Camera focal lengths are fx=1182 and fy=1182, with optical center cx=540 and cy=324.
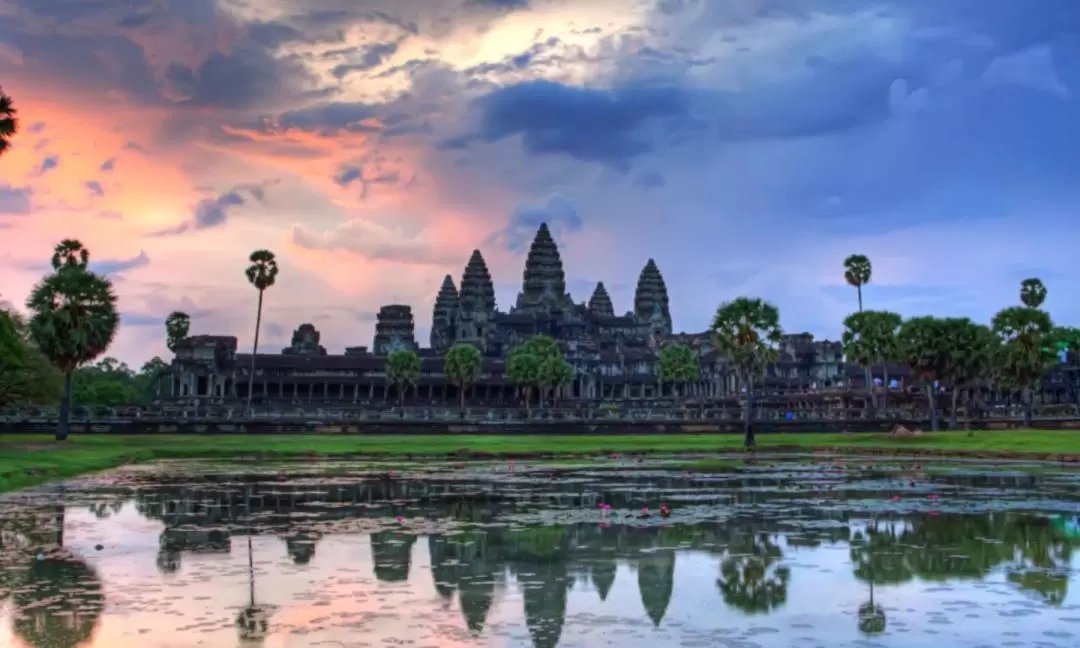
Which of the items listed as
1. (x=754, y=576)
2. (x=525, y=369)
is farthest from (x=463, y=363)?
(x=754, y=576)

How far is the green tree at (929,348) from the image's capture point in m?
85.0

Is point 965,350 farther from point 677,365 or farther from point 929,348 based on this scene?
point 677,365

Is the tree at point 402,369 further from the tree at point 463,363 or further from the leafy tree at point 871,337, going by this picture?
the leafy tree at point 871,337

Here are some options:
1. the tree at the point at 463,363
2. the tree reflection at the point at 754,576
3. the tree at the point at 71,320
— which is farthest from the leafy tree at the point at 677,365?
the tree reflection at the point at 754,576

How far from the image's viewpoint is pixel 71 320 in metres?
67.6

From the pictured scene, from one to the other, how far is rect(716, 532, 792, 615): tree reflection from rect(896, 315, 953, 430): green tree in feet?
224

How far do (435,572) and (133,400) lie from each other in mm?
154341

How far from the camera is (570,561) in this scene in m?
18.3

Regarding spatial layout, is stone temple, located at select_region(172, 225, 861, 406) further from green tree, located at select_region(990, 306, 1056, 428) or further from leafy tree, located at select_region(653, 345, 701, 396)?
green tree, located at select_region(990, 306, 1056, 428)

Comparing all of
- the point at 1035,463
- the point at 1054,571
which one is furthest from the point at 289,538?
the point at 1035,463

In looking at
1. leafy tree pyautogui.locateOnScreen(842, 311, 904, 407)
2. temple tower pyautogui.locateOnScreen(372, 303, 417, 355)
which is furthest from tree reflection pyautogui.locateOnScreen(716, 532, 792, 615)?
temple tower pyautogui.locateOnScreen(372, 303, 417, 355)

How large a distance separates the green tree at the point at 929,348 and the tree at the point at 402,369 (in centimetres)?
6542

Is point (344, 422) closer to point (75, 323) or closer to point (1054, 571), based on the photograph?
point (75, 323)

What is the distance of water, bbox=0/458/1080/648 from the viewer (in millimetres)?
13172
